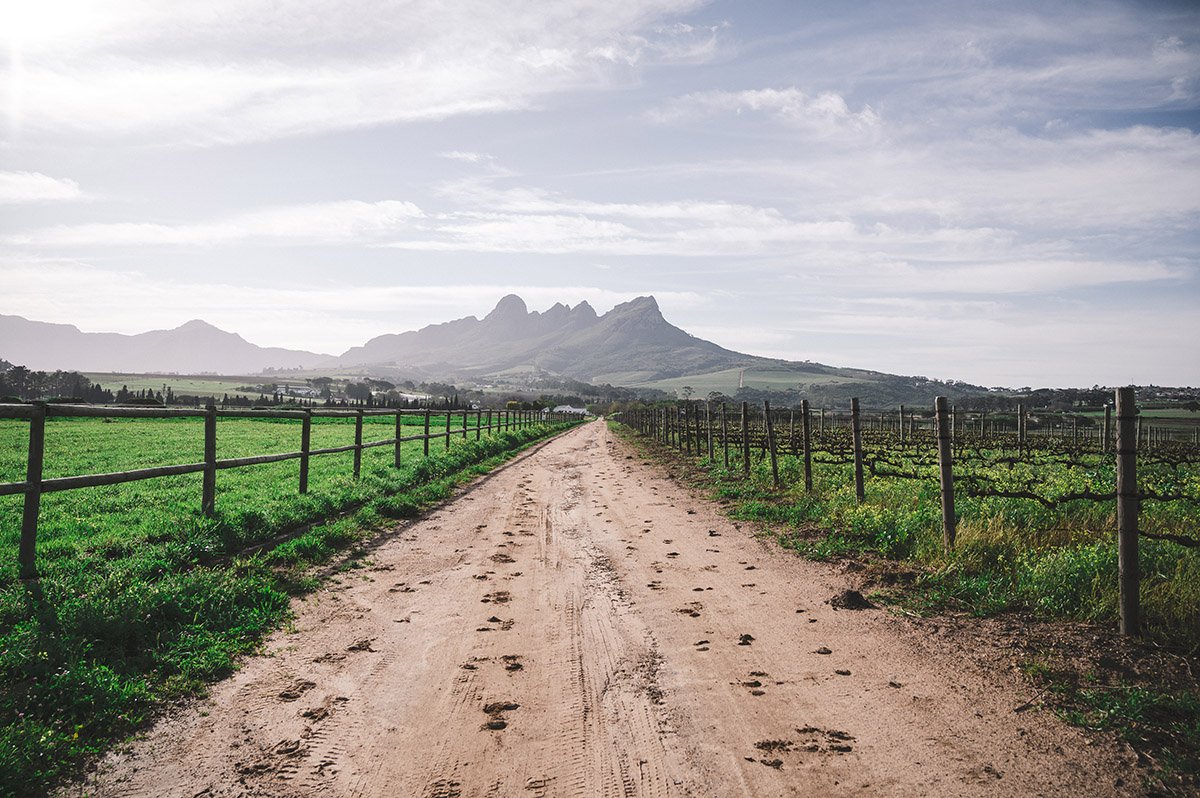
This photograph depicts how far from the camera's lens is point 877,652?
4559 millimetres

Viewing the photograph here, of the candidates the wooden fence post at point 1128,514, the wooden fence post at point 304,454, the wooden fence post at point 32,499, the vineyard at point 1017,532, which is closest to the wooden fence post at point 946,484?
the vineyard at point 1017,532

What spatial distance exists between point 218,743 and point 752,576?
4.89 meters

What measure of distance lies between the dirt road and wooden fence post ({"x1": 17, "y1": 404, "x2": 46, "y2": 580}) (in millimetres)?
2088

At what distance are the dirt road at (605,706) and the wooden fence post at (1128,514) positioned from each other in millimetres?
1312

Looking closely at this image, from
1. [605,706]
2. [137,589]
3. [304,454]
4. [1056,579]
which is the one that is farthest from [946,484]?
[304,454]

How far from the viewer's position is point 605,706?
3678 millimetres

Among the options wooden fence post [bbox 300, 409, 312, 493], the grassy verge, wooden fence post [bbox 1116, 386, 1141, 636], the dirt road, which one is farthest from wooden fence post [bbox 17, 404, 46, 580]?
wooden fence post [bbox 1116, 386, 1141, 636]

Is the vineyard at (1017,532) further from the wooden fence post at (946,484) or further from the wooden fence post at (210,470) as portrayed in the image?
the wooden fence post at (210,470)

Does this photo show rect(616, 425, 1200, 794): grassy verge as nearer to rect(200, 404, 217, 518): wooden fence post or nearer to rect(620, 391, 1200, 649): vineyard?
rect(620, 391, 1200, 649): vineyard

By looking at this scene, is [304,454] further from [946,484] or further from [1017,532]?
[1017,532]

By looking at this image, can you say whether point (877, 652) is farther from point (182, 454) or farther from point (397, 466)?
point (182, 454)

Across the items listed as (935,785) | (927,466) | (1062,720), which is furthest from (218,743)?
(927,466)

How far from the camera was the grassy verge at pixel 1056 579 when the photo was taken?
352 centimetres

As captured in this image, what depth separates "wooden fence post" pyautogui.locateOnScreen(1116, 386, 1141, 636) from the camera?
15.1ft
